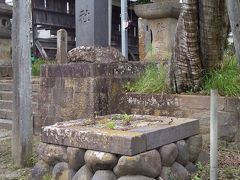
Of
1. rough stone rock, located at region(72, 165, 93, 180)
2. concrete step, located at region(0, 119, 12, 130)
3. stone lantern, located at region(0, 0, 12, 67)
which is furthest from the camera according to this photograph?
stone lantern, located at region(0, 0, 12, 67)

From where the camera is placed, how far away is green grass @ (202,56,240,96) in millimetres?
4855

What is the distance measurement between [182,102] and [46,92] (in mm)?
2301

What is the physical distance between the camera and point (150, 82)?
18.6 ft

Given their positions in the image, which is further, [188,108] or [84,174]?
[188,108]

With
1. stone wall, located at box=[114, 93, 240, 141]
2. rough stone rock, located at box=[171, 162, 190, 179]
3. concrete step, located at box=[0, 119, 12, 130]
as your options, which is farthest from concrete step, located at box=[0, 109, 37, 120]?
rough stone rock, located at box=[171, 162, 190, 179]

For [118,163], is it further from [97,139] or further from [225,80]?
[225,80]

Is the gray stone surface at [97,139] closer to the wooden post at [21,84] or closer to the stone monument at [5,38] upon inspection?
the wooden post at [21,84]

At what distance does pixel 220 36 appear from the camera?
16.6 ft

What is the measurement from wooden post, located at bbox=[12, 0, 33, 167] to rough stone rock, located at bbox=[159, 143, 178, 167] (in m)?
2.24

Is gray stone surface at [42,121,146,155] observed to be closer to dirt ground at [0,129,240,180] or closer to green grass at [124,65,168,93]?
dirt ground at [0,129,240,180]

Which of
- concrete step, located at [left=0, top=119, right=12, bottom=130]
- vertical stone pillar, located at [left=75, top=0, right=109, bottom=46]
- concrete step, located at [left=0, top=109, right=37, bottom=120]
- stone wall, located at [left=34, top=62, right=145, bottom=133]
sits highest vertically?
vertical stone pillar, located at [left=75, top=0, right=109, bottom=46]

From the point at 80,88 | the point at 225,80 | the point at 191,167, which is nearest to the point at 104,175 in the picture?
the point at 191,167

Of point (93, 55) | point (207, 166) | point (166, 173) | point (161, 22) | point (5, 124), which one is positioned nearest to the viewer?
point (166, 173)

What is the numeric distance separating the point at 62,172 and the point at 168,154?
1018mm
